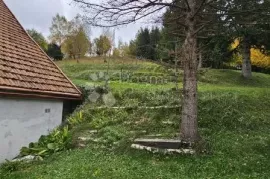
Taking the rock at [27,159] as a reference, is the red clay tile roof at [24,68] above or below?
above

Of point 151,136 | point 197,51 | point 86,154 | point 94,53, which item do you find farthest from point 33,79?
point 94,53

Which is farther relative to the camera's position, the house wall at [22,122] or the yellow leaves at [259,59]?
the yellow leaves at [259,59]

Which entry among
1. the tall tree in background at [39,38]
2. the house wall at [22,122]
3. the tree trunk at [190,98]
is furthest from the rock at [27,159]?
the tall tree in background at [39,38]

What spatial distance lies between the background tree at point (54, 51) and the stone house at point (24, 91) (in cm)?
3234

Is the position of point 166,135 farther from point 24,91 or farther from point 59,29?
point 59,29

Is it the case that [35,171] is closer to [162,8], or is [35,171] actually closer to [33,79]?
[33,79]

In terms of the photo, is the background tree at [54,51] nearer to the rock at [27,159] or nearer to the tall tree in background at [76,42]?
the tall tree in background at [76,42]

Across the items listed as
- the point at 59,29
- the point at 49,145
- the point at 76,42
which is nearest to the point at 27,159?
the point at 49,145

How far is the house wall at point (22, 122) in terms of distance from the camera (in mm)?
8578

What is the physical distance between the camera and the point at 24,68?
1016 centimetres

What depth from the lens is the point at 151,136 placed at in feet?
30.0

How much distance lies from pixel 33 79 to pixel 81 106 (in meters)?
2.72

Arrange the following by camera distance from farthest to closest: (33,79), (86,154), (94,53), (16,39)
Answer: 1. (94,53)
2. (16,39)
3. (33,79)
4. (86,154)

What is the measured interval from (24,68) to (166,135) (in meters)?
4.79
